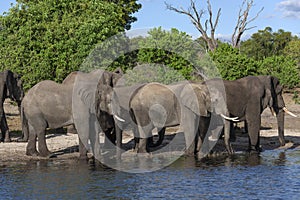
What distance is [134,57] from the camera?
Result: 1312 inches

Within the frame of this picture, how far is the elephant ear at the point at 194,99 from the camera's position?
19.1 m

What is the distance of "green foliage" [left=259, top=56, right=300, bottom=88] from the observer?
4356 centimetres

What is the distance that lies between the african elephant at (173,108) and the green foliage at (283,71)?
24494 mm

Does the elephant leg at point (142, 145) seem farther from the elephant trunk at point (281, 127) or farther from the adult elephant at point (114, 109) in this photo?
the elephant trunk at point (281, 127)

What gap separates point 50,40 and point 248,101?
10360mm

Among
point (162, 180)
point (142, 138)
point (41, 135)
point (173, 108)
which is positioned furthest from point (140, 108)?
point (162, 180)

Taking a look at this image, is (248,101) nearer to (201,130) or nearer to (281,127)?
(201,130)

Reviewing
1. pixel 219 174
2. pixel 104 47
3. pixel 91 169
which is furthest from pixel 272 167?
pixel 104 47

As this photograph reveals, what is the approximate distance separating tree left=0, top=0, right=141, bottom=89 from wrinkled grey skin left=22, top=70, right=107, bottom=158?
8.29 metres

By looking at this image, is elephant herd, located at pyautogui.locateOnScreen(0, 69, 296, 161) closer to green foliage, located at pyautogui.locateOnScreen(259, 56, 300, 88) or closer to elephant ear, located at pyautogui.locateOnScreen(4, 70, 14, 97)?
elephant ear, located at pyautogui.locateOnScreen(4, 70, 14, 97)

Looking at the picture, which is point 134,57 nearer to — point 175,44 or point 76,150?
point 175,44

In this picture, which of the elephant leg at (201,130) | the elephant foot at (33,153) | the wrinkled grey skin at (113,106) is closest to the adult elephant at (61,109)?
the elephant foot at (33,153)

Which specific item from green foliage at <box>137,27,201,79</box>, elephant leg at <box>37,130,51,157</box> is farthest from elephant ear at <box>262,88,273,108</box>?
green foliage at <box>137,27,201,79</box>

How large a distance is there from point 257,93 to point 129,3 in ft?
106
